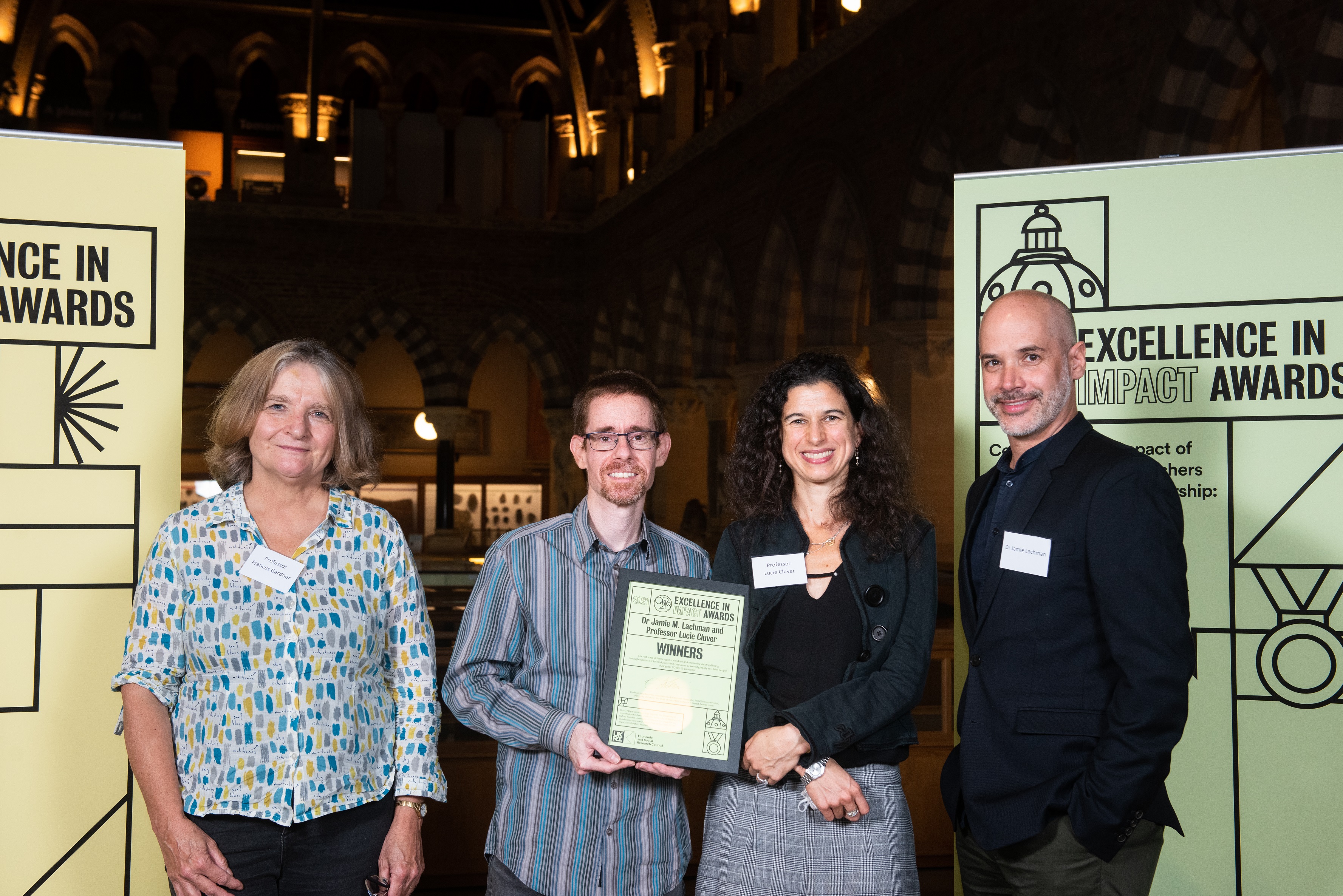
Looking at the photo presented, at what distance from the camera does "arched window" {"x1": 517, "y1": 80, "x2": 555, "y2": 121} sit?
20.9 meters

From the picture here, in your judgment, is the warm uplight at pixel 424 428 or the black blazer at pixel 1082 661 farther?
the warm uplight at pixel 424 428

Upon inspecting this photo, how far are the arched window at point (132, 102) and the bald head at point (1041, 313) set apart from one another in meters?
19.6

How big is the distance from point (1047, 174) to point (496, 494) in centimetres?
1851

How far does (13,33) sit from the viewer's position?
1739 cm

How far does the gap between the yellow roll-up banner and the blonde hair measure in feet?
2.21

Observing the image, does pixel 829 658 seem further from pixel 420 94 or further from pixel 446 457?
pixel 420 94

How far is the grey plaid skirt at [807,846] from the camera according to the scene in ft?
6.87

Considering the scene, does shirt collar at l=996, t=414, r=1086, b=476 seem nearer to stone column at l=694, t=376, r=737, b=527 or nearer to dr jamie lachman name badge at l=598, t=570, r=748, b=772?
dr jamie lachman name badge at l=598, t=570, r=748, b=772

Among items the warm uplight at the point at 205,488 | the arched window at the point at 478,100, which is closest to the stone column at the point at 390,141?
the arched window at the point at 478,100

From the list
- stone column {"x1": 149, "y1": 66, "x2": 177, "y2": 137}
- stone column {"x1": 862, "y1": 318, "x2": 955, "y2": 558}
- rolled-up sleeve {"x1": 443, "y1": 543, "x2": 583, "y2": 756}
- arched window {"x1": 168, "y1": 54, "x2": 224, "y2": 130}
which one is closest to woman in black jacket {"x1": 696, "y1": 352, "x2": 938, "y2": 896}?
rolled-up sleeve {"x1": 443, "y1": 543, "x2": 583, "y2": 756}

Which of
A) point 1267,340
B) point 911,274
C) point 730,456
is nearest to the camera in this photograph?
point 730,456

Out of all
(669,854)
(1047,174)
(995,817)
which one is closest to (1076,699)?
(995,817)

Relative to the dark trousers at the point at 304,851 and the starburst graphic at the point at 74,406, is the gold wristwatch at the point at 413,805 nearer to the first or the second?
the dark trousers at the point at 304,851

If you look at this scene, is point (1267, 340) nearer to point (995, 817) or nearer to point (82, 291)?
point (995, 817)
